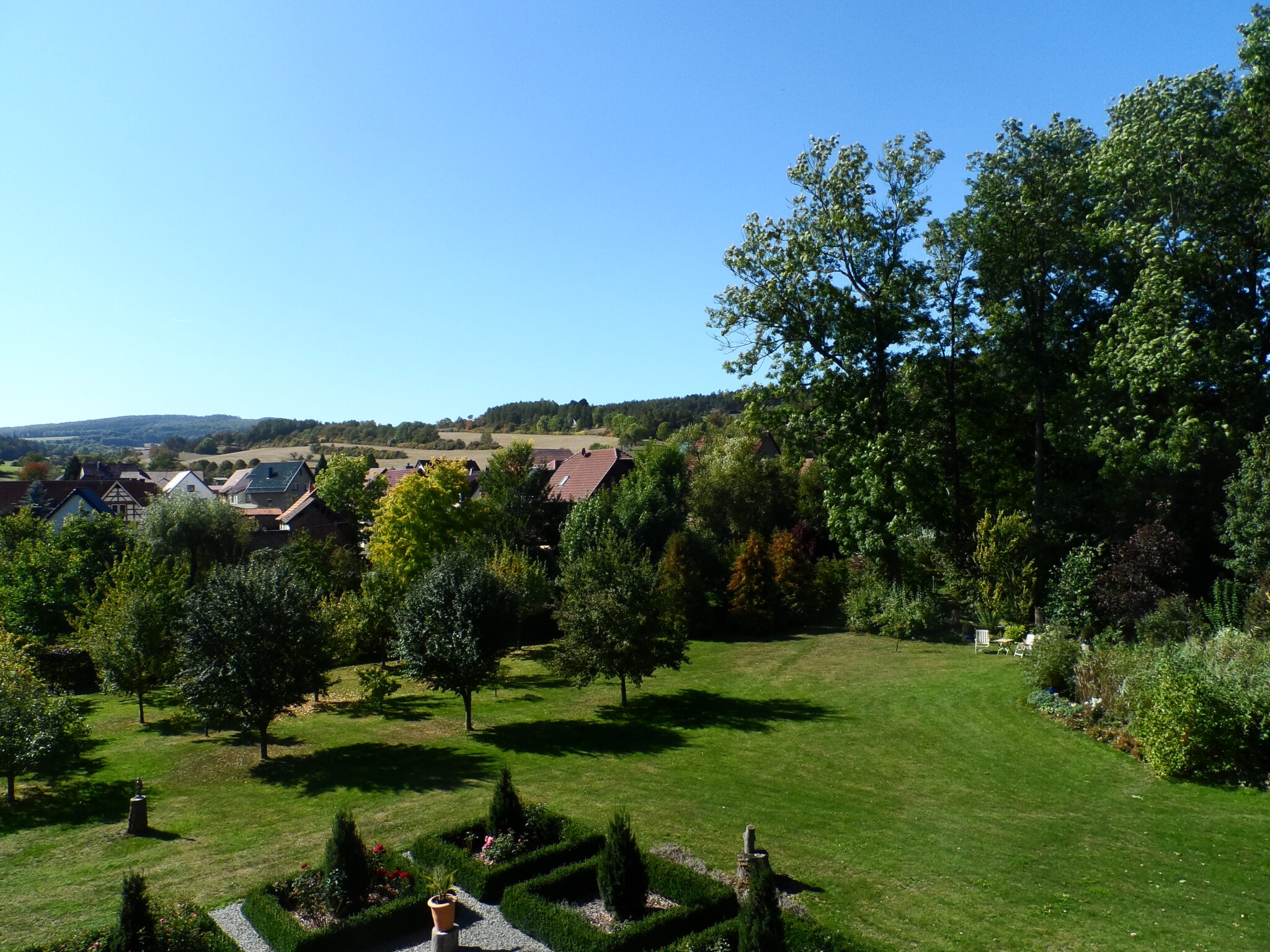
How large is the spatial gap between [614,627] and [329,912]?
1166 cm

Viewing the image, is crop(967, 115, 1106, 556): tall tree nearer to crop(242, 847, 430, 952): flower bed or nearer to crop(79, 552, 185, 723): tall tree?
crop(242, 847, 430, 952): flower bed

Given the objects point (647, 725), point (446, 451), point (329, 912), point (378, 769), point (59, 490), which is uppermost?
point (446, 451)

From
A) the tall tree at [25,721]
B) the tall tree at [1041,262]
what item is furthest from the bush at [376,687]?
the tall tree at [1041,262]

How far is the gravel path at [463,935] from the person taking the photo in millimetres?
9609

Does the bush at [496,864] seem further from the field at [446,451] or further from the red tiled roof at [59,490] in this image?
the field at [446,451]

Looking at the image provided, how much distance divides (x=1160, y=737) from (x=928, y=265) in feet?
64.1

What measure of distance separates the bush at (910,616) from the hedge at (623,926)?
21.0 meters

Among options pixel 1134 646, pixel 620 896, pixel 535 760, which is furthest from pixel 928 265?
pixel 620 896

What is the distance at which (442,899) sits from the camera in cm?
975

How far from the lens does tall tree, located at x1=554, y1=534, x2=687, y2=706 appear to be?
831 inches

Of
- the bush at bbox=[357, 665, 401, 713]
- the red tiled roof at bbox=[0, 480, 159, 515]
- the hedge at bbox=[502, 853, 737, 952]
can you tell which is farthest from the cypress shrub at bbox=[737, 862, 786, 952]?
the red tiled roof at bbox=[0, 480, 159, 515]

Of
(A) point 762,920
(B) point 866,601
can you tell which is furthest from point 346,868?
(B) point 866,601

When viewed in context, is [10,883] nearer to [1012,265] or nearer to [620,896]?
[620,896]

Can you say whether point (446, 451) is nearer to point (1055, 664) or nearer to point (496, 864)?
point (1055, 664)
